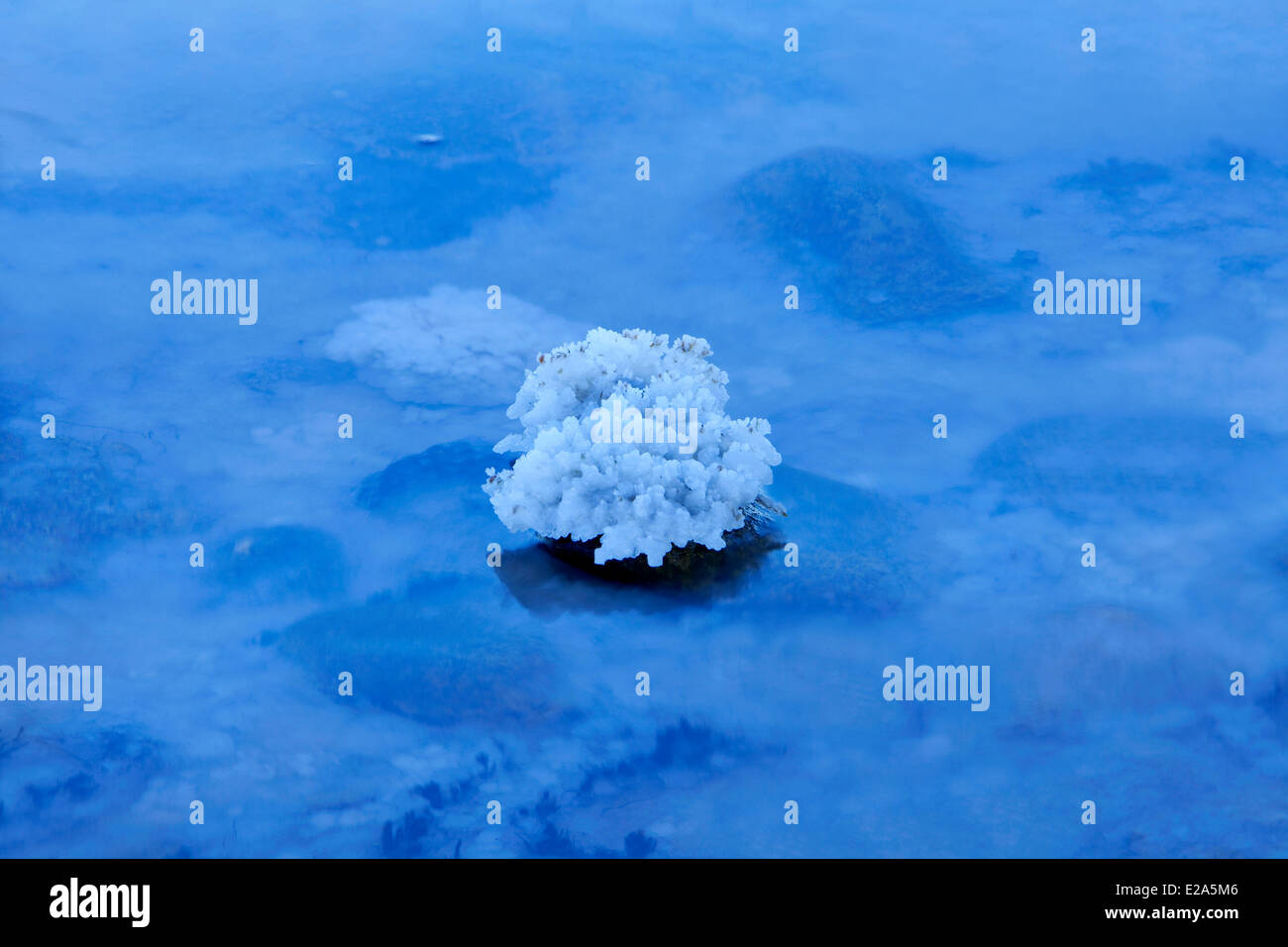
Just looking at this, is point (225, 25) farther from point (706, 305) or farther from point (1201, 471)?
point (1201, 471)

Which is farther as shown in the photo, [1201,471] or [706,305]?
[706,305]

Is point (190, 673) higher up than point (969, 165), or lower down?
lower down

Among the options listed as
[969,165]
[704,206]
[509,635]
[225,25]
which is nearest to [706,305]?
[704,206]

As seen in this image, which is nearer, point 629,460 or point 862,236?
point 629,460

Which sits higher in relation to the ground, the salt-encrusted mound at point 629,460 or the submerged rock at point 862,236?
the submerged rock at point 862,236

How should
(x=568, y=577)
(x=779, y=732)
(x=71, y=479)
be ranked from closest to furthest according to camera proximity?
(x=779, y=732), (x=568, y=577), (x=71, y=479)

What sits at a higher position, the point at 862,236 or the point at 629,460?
the point at 862,236

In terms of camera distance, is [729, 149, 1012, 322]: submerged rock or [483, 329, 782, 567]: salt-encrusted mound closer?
[483, 329, 782, 567]: salt-encrusted mound

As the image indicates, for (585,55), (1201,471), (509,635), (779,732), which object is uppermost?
(585,55)
